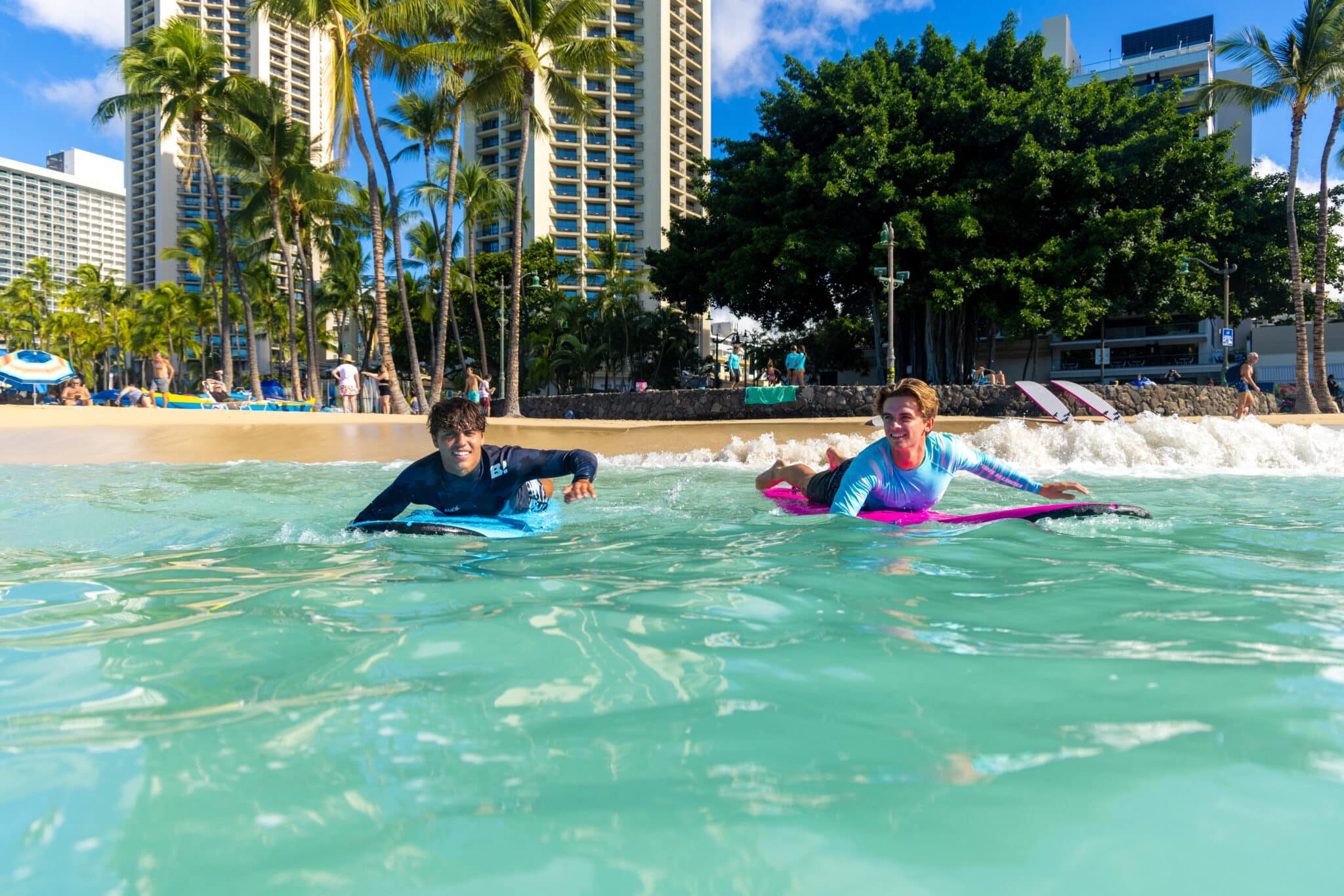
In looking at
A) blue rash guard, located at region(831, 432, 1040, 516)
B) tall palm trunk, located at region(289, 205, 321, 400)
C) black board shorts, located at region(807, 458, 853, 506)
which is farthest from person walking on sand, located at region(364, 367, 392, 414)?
blue rash guard, located at region(831, 432, 1040, 516)

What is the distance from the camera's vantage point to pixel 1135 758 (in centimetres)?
172

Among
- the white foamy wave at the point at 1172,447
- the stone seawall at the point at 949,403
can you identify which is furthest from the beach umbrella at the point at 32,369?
the white foamy wave at the point at 1172,447

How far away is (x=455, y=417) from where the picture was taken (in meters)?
4.63

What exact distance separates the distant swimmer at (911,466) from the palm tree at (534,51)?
14495mm

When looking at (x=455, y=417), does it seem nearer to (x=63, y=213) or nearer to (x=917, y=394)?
(x=917, y=394)

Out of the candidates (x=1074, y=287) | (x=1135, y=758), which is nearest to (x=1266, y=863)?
(x=1135, y=758)

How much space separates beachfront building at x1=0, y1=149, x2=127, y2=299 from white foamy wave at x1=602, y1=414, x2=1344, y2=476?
5059 inches

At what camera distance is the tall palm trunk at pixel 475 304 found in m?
36.5

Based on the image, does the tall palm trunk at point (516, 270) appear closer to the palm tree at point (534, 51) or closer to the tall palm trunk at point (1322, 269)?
the palm tree at point (534, 51)

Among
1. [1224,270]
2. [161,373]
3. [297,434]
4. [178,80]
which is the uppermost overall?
[178,80]

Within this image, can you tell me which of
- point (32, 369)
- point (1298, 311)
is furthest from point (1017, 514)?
point (32, 369)

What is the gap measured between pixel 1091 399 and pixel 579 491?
15.7 metres

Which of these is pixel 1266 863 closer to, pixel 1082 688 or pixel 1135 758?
pixel 1135 758

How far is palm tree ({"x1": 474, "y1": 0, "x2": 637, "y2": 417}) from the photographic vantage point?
18672mm
